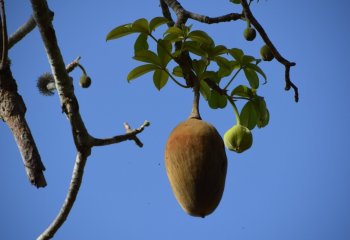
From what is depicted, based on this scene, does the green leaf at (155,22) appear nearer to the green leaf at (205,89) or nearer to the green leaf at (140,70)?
the green leaf at (140,70)

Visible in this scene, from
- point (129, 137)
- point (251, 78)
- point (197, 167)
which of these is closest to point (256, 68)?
point (251, 78)

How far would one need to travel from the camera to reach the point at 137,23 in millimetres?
1583

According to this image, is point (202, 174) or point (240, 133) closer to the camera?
point (202, 174)

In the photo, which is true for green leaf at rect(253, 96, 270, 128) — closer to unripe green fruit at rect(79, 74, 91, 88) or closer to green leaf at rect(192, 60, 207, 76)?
green leaf at rect(192, 60, 207, 76)

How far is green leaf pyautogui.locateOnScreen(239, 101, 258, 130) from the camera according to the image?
5.94ft

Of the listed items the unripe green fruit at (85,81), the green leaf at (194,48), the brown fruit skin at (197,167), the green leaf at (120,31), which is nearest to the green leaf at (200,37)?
the green leaf at (194,48)

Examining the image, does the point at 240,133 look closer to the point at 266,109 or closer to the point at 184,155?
the point at 266,109

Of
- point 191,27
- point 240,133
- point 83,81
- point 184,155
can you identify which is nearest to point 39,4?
point 191,27

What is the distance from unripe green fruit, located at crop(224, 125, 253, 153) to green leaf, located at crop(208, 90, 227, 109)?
0.22m

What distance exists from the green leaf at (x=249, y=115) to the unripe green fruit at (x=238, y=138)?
203 mm

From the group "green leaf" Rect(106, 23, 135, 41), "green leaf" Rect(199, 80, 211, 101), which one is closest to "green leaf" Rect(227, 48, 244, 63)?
"green leaf" Rect(199, 80, 211, 101)

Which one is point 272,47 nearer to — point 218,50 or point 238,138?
point 218,50

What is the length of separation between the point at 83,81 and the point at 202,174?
1250 mm

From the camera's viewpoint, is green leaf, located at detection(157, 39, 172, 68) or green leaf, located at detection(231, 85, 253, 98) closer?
green leaf, located at detection(157, 39, 172, 68)
